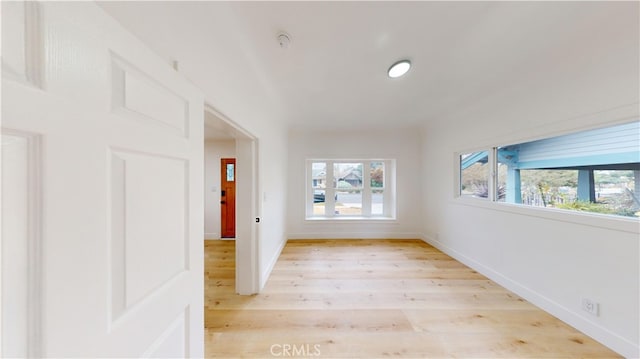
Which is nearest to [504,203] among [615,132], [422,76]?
[615,132]

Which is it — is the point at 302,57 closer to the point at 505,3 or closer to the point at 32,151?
the point at 505,3

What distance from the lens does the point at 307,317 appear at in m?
2.03

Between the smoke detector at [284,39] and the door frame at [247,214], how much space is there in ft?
3.04

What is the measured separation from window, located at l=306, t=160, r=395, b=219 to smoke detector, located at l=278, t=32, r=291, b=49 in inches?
114

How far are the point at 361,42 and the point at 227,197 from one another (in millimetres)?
4124

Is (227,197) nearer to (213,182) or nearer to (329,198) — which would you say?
(213,182)

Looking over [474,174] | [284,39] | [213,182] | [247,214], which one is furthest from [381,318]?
[213,182]

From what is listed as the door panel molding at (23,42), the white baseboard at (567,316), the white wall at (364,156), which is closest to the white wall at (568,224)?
the white baseboard at (567,316)

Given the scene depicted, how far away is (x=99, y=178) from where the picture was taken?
54cm

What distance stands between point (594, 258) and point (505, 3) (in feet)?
6.72

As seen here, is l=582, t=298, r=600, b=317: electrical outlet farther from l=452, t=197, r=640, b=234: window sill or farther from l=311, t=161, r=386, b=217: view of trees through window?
l=311, t=161, r=386, b=217: view of trees through window

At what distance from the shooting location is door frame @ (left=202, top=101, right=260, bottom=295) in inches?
92.7

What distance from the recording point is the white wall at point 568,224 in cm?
159

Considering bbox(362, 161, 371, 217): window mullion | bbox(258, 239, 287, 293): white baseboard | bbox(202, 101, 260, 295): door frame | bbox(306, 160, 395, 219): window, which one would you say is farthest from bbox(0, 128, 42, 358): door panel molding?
bbox(362, 161, 371, 217): window mullion
